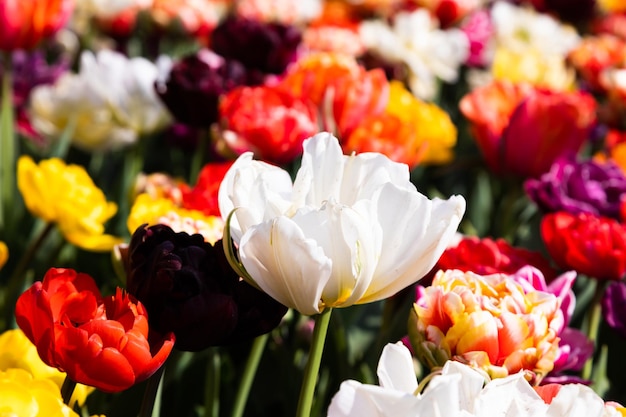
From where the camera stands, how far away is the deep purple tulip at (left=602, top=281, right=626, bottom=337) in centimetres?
84

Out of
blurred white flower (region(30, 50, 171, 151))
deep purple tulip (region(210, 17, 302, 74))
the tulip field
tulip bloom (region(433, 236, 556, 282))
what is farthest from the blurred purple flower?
tulip bloom (region(433, 236, 556, 282))

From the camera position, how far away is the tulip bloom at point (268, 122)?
1033 mm

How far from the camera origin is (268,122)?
1036 mm

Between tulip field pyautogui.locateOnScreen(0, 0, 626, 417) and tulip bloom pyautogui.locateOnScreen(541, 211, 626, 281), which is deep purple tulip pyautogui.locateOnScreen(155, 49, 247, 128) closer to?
tulip field pyautogui.locateOnScreen(0, 0, 626, 417)

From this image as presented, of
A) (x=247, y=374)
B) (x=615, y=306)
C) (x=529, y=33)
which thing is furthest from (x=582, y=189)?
(x=529, y=33)

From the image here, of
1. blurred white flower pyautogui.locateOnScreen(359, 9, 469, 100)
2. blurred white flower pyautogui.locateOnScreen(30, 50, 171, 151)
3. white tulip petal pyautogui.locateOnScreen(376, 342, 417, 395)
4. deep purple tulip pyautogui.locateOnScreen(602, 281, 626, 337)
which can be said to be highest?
white tulip petal pyautogui.locateOnScreen(376, 342, 417, 395)

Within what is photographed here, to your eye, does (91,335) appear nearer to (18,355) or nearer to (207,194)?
(18,355)

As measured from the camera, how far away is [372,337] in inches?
36.6

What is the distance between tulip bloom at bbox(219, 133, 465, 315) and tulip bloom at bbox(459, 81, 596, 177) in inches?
25.5

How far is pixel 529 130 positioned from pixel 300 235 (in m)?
0.73

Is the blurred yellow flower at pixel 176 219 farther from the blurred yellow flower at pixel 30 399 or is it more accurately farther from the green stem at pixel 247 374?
the blurred yellow flower at pixel 30 399

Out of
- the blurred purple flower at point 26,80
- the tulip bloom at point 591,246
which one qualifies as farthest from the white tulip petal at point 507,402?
the blurred purple flower at point 26,80

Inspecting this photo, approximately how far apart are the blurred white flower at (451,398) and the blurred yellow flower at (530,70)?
4.44 ft

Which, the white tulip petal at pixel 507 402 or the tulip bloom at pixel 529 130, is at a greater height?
the white tulip petal at pixel 507 402
